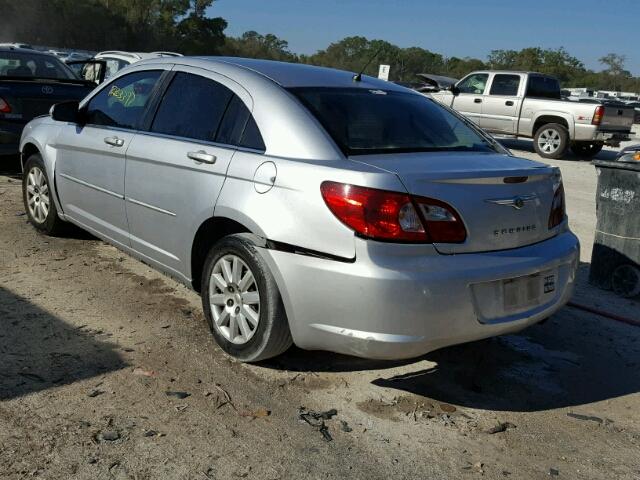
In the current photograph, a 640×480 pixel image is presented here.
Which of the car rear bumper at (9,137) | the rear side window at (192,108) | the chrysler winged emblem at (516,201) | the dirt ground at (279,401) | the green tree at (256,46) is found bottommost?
the dirt ground at (279,401)

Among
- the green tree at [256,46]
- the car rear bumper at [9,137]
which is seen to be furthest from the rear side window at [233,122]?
the green tree at [256,46]

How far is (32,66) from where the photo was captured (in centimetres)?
953

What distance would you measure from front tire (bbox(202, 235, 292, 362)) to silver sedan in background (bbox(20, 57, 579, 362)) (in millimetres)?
10

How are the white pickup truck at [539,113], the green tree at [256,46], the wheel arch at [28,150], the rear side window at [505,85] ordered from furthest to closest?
the green tree at [256,46] < the rear side window at [505,85] < the white pickup truck at [539,113] < the wheel arch at [28,150]

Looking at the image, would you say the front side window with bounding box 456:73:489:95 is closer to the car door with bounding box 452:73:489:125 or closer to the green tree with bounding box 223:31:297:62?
the car door with bounding box 452:73:489:125

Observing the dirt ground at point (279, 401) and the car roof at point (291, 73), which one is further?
the car roof at point (291, 73)

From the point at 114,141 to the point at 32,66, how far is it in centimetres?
555

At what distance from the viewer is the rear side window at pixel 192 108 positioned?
4207mm

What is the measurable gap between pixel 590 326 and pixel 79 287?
3.68 m

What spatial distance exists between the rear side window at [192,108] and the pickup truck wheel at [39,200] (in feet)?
6.01

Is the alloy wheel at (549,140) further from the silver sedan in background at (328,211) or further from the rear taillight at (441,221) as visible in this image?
the rear taillight at (441,221)

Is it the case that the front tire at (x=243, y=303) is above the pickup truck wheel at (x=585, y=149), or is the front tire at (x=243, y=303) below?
below

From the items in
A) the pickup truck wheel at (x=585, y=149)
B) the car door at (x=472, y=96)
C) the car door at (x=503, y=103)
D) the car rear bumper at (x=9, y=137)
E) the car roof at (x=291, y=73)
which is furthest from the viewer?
the car door at (x=472, y=96)

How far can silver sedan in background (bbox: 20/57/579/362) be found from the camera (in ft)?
10.7
